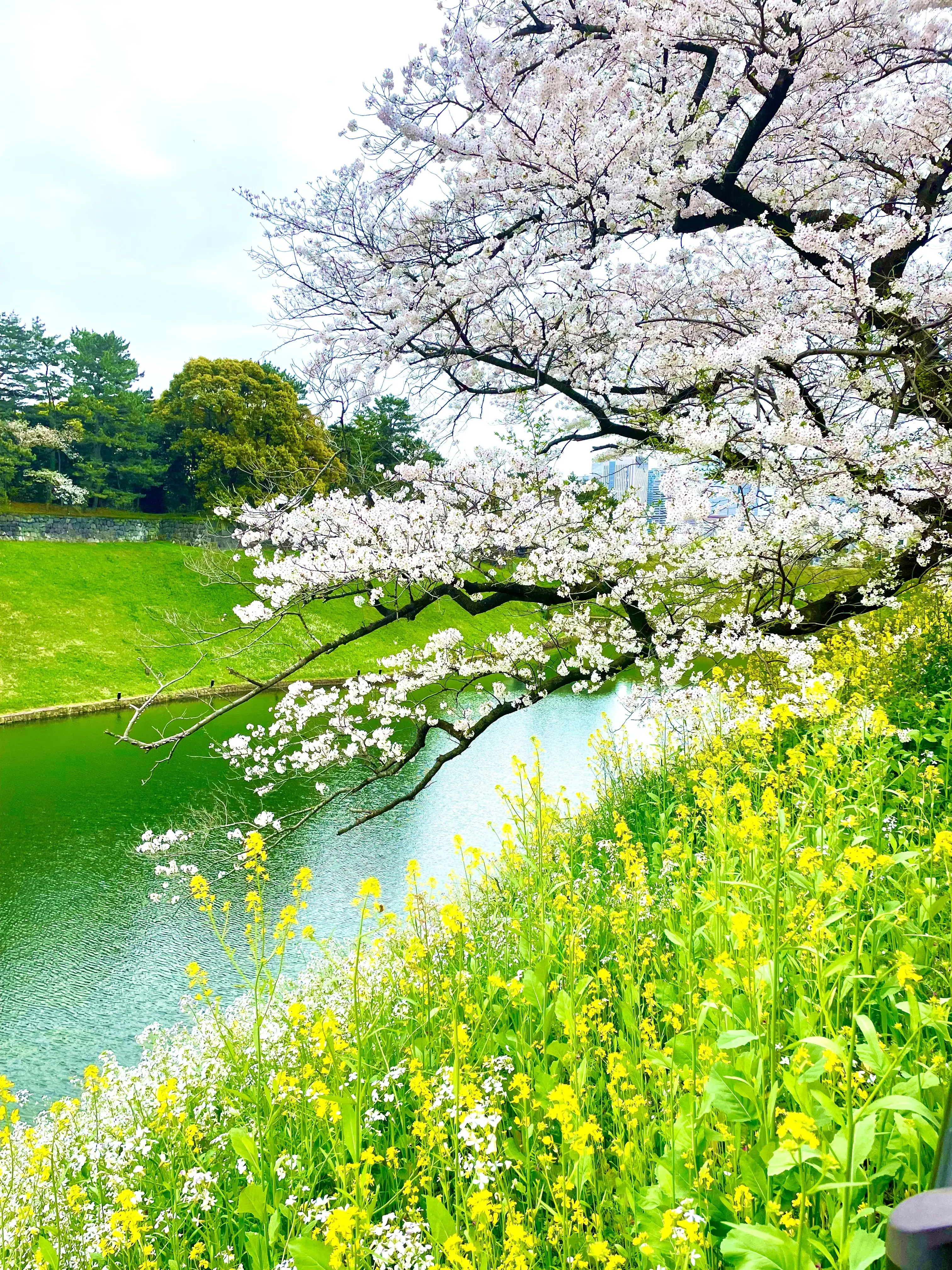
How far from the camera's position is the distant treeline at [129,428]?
39.6m

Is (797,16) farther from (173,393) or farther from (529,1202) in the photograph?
(173,393)

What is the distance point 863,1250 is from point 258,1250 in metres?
1.71

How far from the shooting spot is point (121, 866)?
1186 centimetres

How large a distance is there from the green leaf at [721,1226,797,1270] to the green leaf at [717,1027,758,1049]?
1.23 feet

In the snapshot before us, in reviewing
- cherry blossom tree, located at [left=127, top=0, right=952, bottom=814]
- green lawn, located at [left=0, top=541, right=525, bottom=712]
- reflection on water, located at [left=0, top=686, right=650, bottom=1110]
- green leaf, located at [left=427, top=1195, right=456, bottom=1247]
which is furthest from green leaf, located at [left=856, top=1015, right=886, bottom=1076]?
green lawn, located at [left=0, top=541, right=525, bottom=712]

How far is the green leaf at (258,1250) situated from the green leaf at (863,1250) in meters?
1.58

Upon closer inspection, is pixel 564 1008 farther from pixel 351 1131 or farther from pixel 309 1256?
pixel 309 1256

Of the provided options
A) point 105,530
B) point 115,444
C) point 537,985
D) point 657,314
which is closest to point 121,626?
point 105,530

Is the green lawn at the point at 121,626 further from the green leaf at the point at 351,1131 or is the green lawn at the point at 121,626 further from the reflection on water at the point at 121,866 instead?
the green leaf at the point at 351,1131

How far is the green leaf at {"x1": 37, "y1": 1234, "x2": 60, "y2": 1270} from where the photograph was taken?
2.33 metres

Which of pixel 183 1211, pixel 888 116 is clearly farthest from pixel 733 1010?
pixel 888 116

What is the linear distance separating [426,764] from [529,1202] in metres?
13.5

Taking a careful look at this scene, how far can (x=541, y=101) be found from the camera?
4883mm

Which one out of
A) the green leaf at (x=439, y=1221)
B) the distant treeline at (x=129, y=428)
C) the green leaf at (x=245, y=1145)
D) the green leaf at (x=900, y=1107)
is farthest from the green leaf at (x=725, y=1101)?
the distant treeline at (x=129, y=428)
